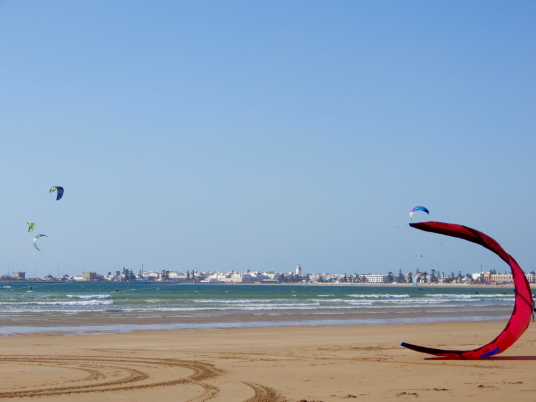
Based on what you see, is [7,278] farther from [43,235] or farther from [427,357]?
[427,357]

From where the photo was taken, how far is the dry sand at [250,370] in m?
8.16

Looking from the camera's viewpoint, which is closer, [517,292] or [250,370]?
[250,370]

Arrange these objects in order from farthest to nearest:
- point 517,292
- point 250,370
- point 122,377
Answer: point 517,292, point 250,370, point 122,377

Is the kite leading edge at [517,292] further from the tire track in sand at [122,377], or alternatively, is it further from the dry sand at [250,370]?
the tire track in sand at [122,377]

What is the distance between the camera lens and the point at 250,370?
33.4ft

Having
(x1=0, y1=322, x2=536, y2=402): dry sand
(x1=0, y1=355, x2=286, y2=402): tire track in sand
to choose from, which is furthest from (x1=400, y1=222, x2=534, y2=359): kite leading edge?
(x1=0, y1=355, x2=286, y2=402): tire track in sand

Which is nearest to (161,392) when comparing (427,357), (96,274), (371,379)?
(371,379)

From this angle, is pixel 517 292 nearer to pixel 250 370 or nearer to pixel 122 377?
pixel 250 370

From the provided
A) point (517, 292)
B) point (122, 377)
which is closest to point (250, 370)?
point (122, 377)

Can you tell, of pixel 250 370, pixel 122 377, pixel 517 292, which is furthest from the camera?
pixel 517 292

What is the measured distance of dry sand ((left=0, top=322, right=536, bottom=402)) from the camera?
816 centimetres

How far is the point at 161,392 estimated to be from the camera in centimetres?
827

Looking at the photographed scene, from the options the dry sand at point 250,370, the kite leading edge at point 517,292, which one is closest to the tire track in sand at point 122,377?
the dry sand at point 250,370

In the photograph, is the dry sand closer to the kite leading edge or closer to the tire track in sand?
the tire track in sand
